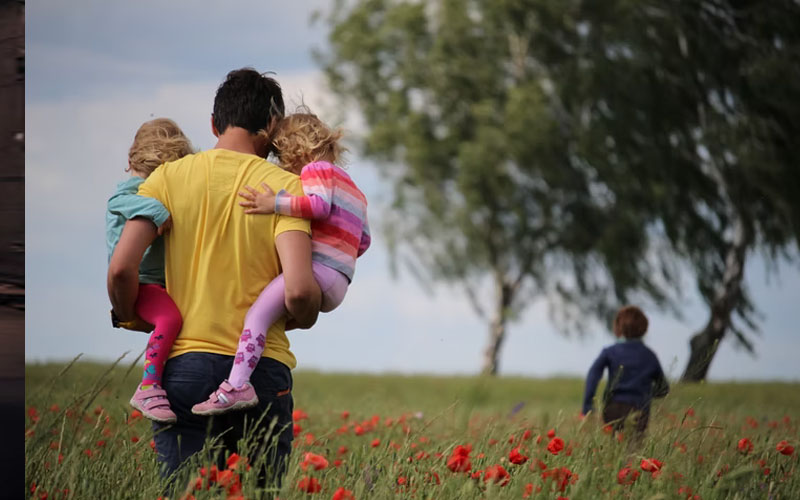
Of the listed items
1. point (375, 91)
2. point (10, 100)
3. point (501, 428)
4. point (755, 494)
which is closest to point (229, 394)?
point (10, 100)

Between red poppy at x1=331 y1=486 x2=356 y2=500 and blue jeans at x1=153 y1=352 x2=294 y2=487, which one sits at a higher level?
blue jeans at x1=153 y1=352 x2=294 y2=487

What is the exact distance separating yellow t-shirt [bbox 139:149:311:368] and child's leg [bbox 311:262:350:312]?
7.0 inches

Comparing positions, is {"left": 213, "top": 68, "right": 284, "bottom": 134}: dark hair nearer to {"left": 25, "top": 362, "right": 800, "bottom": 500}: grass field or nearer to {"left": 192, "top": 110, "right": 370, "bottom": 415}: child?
{"left": 192, "top": 110, "right": 370, "bottom": 415}: child

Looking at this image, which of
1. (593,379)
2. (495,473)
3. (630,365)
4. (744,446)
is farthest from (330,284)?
(630,365)

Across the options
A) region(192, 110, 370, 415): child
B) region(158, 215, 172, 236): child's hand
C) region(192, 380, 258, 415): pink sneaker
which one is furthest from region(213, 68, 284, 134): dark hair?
region(192, 380, 258, 415): pink sneaker

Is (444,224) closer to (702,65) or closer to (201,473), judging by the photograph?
(702,65)

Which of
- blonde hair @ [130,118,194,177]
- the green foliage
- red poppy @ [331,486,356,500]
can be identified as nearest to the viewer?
red poppy @ [331,486,356,500]

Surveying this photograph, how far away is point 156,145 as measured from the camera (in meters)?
3.15

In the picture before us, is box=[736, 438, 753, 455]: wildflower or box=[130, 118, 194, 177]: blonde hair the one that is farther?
box=[736, 438, 753, 455]: wildflower

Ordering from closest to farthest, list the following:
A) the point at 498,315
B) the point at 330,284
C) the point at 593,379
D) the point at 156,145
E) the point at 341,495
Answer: the point at 341,495 < the point at 330,284 < the point at 156,145 < the point at 593,379 < the point at 498,315

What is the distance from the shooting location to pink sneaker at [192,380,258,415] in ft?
8.77

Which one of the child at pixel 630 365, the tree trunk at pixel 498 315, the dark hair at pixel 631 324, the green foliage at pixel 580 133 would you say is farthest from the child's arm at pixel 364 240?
the tree trunk at pixel 498 315

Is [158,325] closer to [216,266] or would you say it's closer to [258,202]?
[216,266]

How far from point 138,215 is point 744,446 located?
308 centimetres
